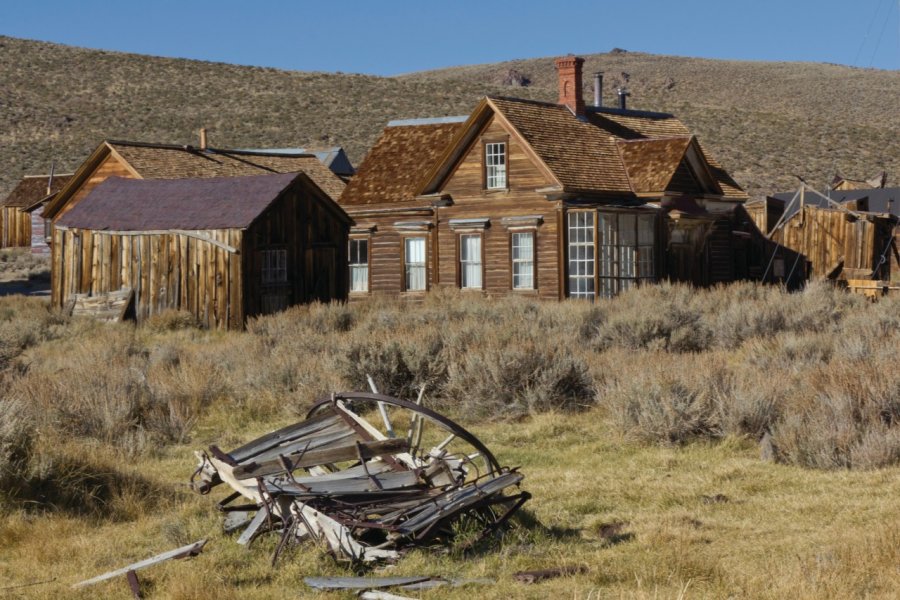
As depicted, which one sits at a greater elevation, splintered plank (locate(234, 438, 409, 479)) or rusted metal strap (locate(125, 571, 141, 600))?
splintered plank (locate(234, 438, 409, 479))

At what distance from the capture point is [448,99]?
240ft

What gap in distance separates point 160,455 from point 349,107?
62.5 metres

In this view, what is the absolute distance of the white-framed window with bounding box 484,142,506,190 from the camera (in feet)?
83.5

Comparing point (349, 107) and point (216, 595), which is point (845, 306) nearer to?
point (216, 595)

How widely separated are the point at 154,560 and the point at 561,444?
4.58 metres

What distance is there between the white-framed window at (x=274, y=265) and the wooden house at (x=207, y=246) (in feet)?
0.06

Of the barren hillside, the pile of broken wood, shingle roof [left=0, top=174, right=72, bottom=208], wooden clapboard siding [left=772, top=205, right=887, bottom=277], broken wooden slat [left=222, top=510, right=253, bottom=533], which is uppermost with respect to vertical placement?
the barren hillside

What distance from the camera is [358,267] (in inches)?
1109

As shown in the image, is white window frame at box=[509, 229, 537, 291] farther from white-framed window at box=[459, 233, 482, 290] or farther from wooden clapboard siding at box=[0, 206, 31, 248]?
wooden clapboard siding at box=[0, 206, 31, 248]

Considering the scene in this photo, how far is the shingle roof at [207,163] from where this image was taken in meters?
28.3

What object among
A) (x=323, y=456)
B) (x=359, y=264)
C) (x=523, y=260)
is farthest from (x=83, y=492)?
(x=359, y=264)

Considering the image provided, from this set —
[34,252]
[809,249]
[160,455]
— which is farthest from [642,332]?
[34,252]

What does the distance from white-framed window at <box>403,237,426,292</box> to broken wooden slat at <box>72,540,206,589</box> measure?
65.7ft

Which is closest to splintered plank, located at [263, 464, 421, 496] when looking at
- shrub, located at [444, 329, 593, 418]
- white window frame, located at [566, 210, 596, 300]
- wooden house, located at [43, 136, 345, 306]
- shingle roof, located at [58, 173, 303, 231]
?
shrub, located at [444, 329, 593, 418]
